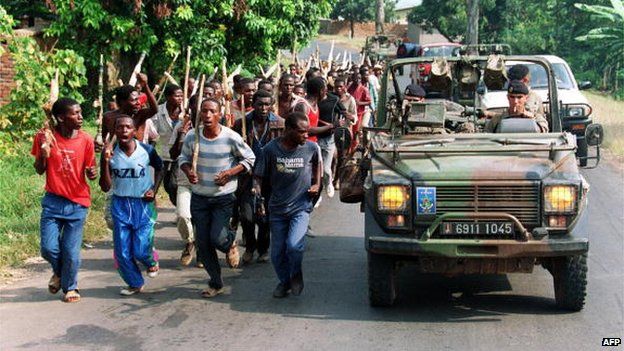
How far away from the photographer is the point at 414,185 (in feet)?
22.3

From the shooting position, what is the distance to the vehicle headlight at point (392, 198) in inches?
268

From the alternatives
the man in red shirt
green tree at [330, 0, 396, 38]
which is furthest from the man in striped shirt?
green tree at [330, 0, 396, 38]

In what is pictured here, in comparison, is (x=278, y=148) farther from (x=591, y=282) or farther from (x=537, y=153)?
(x=591, y=282)

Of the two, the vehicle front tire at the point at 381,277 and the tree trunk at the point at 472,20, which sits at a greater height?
the tree trunk at the point at 472,20

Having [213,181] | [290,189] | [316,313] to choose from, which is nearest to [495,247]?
[316,313]

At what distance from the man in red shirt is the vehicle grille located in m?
2.69

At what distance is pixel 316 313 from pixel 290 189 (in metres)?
1.02

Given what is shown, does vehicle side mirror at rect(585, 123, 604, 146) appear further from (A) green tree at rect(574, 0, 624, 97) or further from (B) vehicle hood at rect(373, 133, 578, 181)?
(A) green tree at rect(574, 0, 624, 97)

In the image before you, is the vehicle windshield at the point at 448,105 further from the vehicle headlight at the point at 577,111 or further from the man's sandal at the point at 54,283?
the vehicle headlight at the point at 577,111

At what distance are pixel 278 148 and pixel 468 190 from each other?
1.63m

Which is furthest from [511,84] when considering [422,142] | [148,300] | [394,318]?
[148,300]

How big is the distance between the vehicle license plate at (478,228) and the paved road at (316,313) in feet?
1.88

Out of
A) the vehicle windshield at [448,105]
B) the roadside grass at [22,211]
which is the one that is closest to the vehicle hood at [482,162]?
the vehicle windshield at [448,105]

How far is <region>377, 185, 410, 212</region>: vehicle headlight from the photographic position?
6.80 m
